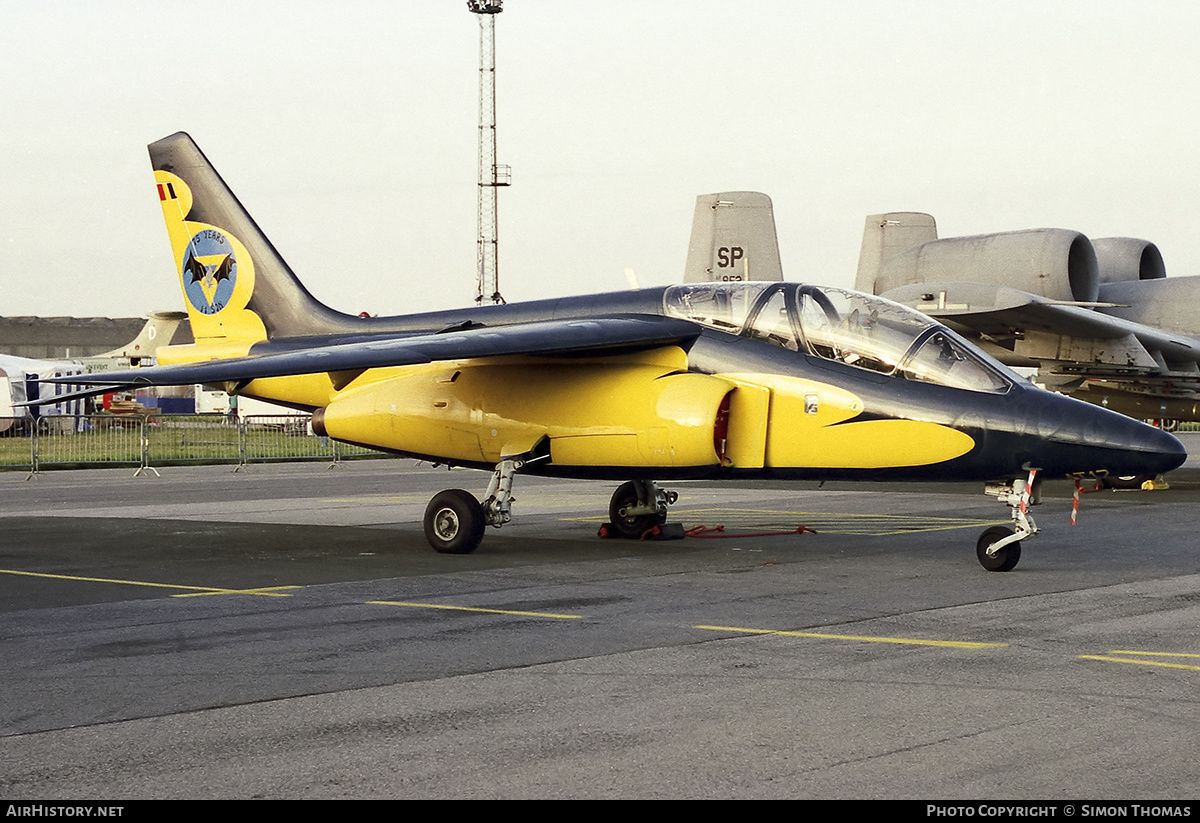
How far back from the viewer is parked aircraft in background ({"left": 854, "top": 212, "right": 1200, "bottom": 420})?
2130cm

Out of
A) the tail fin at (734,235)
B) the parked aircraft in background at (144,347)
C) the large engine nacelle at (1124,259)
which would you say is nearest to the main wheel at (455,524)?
the large engine nacelle at (1124,259)

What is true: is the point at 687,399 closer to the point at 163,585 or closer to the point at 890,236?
the point at 163,585

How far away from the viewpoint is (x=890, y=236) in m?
30.8

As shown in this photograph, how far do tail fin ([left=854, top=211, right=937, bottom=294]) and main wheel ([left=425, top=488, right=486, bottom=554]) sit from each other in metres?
20.0

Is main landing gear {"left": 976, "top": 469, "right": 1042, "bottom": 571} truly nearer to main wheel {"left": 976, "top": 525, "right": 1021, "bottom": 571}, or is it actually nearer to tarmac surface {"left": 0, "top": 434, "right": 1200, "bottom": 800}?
main wheel {"left": 976, "top": 525, "right": 1021, "bottom": 571}

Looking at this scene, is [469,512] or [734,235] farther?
[734,235]

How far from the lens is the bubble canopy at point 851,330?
436 inches

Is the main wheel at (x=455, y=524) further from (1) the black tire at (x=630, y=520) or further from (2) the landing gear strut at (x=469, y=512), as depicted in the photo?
(1) the black tire at (x=630, y=520)

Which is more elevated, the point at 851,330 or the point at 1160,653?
the point at 851,330

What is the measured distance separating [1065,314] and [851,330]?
11440 millimetres

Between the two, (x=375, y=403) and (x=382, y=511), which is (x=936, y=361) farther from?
(x=382, y=511)

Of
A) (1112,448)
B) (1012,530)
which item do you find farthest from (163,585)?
(1112,448)

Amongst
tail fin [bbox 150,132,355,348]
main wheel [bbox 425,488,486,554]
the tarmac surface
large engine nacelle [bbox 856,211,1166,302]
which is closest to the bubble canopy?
the tarmac surface
